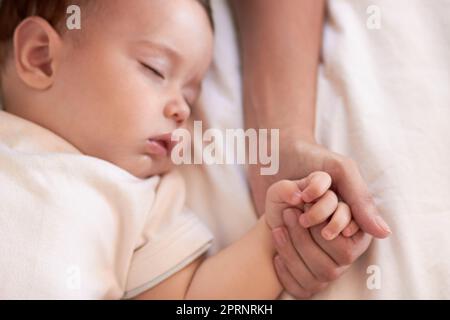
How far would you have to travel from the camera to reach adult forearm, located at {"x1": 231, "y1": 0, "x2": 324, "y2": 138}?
0.77 meters

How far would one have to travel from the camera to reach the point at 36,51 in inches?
29.9

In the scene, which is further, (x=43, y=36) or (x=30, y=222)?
(x=43, y=36)

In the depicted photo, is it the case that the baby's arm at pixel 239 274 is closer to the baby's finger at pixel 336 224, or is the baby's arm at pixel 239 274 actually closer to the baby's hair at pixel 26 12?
the baby's finger at pixel 336 224

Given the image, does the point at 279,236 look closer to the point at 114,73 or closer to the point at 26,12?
the point at 114,73

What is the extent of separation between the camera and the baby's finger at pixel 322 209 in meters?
0.62

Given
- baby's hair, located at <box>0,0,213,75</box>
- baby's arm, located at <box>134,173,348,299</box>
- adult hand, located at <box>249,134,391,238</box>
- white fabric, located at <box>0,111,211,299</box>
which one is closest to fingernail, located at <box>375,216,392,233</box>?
adult hand, located at <box>249,134,391,238</box>

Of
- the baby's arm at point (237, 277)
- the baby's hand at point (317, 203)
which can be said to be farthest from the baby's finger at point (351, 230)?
the baby's arm at point (237, 277)

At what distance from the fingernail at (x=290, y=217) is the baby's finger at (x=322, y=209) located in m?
0.03

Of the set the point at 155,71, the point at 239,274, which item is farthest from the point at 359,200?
the point at 155,71

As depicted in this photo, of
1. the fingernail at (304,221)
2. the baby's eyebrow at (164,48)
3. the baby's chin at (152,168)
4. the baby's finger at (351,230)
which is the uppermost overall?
the baby's eyebrow at (164,48)
